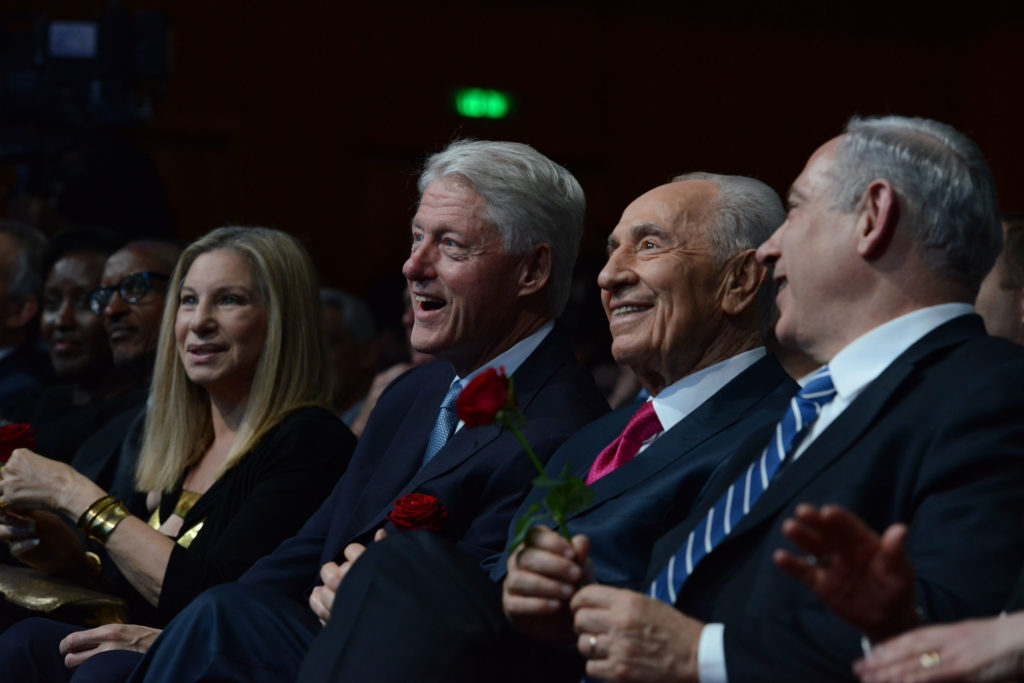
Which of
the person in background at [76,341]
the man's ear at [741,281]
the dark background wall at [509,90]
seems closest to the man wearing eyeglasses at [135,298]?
the person in background at [76,341]

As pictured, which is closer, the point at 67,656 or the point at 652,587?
the point at 652,587

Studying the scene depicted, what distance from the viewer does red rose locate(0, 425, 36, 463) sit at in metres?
2.82

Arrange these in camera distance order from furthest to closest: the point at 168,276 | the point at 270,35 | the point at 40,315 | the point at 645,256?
the point at 270,35, the point at 40,315, the point at 168,276, the point at 645,256

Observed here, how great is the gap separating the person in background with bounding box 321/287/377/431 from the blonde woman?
1.59m

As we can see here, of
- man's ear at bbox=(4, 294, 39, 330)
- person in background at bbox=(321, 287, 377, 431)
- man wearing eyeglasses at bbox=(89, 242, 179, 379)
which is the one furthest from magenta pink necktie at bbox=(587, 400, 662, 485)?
man's ear at bbox=(4, 294, 39, 330)

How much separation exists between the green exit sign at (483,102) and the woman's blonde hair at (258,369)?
4.29 m

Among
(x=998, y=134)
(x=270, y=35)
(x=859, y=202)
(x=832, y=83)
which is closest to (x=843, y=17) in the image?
(x=832, y=83)

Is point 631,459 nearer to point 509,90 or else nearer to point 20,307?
point 20,307

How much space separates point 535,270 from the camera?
107 inches

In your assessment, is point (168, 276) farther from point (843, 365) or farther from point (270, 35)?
point (270, 35)

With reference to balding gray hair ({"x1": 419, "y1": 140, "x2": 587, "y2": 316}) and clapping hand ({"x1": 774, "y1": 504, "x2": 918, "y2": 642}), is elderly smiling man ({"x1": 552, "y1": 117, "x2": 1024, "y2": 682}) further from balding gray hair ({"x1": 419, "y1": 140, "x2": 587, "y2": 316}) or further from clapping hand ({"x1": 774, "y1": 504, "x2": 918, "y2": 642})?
balding gray hair ({"x1": 419, "y1": 140, "x2": 587, "y2": 316})

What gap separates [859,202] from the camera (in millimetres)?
1763

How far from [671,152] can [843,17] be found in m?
1.21

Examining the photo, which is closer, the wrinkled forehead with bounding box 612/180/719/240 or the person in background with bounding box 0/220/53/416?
the wrinkled forehead with bounding box 612/180/719/240
